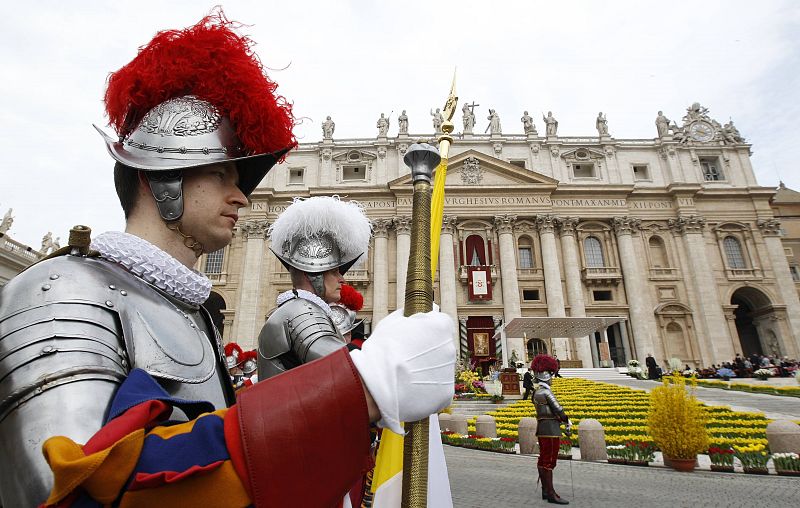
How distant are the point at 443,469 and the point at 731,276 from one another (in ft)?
128

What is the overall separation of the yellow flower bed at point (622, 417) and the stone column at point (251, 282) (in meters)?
20.9

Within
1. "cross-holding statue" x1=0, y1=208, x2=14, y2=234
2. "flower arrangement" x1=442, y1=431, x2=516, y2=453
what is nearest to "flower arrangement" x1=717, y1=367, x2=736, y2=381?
"flower arrangement" x1=442, y1=431, x2=516, y2=453

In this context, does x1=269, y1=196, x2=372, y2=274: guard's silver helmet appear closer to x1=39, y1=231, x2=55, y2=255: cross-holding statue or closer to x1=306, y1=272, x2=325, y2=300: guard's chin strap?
x1=306, y1=272, x2=325, y2=300: guard's chin strap

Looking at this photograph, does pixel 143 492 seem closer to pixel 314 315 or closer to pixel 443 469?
pixel 314 315

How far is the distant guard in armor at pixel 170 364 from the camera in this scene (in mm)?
804

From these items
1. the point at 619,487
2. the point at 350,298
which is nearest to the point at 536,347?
the point at 619,487

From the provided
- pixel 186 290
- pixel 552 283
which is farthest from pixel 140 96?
pixel 552 283

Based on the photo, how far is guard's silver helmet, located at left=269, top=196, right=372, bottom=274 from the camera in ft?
10.8

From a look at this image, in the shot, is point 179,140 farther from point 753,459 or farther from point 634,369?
point 634,369

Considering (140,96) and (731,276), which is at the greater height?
(731,276)

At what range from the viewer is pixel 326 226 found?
3.39 m

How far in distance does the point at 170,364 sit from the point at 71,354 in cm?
31

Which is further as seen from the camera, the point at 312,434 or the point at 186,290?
the point at 186,290

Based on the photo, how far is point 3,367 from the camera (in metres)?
0.94
